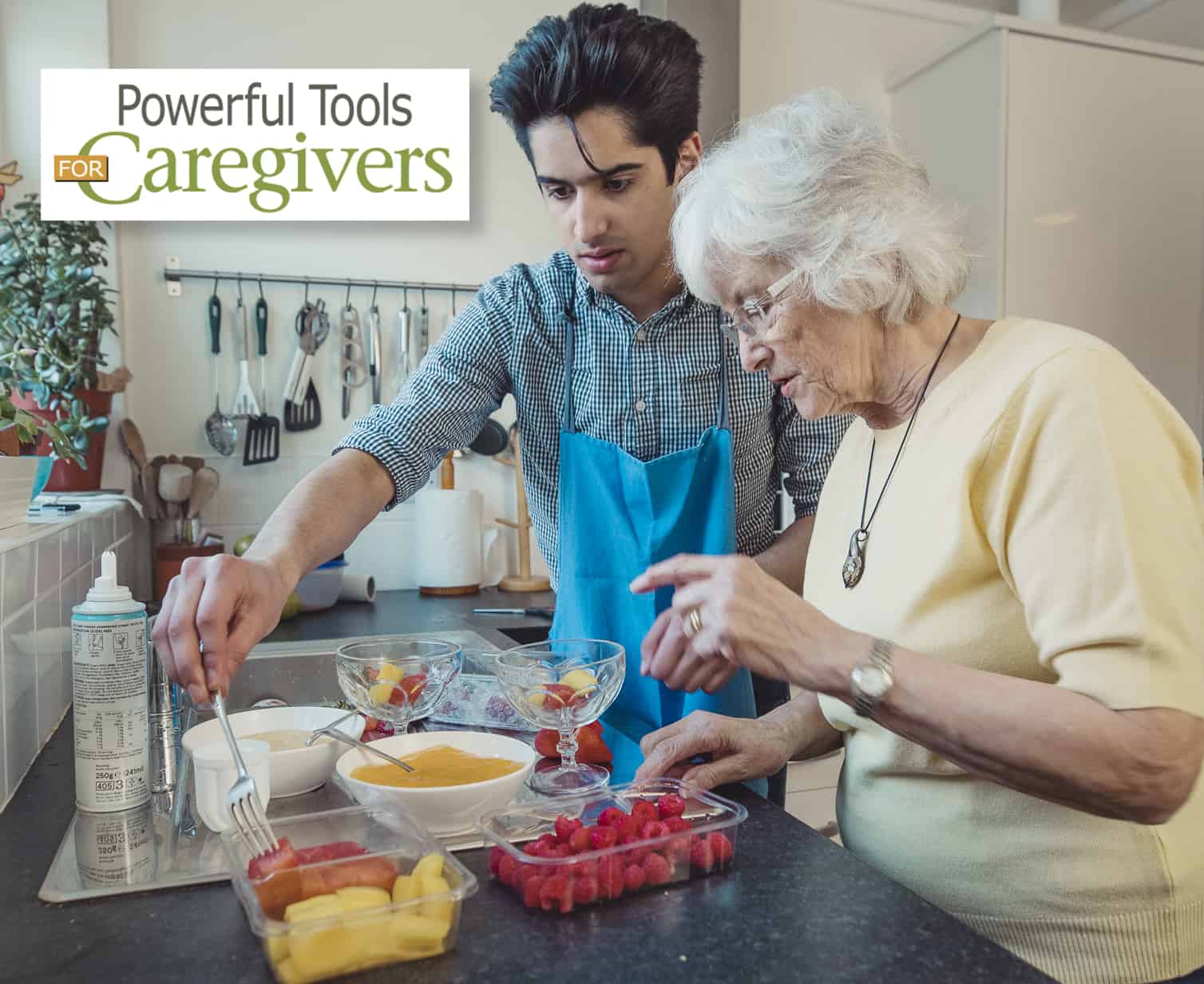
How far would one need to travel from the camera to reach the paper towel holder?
2.73 metres

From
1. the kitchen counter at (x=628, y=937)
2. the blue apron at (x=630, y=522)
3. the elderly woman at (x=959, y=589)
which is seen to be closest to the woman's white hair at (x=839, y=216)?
the elderly woman at (x=959, y=589)

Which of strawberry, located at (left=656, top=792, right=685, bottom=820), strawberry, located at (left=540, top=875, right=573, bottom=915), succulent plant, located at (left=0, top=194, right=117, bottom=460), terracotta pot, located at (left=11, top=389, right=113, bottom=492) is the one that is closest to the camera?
strawberry, located at (left=540, top=875, right=573, bottom=915)

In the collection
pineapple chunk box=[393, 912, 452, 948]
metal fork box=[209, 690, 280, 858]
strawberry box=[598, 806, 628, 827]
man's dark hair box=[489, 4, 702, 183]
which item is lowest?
pineapple chunk box=[393, 912, 452, 948]

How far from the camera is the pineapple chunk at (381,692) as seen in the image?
1094 mm

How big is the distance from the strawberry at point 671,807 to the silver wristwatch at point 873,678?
0.17 meters

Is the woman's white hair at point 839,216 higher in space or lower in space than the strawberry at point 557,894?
higher

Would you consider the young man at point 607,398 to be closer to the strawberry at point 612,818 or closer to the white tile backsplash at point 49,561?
the white tile backsplash at point 49,561

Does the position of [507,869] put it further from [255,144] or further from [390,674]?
[255,144]

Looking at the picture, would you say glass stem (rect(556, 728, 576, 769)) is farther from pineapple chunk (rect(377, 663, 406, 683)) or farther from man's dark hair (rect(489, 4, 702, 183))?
man's dark hair (rect(489, 4, 702, 183))

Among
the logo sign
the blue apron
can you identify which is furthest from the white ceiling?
the blue apron

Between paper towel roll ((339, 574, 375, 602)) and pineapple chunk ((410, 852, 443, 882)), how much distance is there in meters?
1.82

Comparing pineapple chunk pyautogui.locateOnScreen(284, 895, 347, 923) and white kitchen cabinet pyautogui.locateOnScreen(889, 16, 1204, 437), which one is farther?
white kitchen cabinet pyautogui.locateOnScreen(889, 16, 1204, 437)

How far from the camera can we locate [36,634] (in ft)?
4.01

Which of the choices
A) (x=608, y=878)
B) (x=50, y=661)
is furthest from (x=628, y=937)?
(x=50, y=661)
